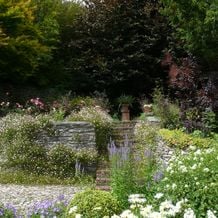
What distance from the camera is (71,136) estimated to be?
11.1 metres

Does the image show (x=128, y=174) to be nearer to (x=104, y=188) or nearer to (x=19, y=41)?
(x=104, y=188)

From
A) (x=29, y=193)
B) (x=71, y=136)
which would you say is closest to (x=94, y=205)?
(x=29, y=193)

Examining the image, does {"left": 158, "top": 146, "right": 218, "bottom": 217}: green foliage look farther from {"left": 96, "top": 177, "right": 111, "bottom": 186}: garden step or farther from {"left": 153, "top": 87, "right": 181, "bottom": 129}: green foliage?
{"left": 153, "top": 87, "right": 181, "bottom": 129}: green foliage

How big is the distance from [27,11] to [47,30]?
1.48 m

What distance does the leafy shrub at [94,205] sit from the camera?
561 cm

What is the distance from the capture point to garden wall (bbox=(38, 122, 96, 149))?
11103 millimetres

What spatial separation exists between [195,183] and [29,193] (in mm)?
4088

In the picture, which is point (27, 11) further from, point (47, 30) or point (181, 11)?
point (181, 11)

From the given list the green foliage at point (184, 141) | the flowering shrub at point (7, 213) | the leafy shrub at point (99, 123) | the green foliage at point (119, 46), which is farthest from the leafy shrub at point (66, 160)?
the green foliage at point (119, 46)

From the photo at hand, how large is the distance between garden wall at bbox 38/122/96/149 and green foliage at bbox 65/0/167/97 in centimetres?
462

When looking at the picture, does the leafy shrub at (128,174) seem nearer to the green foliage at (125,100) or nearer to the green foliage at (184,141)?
the green foliage at (184,141)

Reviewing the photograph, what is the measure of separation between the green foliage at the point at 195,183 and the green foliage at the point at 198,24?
5.73m

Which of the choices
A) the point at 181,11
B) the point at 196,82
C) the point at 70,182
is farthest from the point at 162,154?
the point at 181,11

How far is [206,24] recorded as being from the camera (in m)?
11.4
